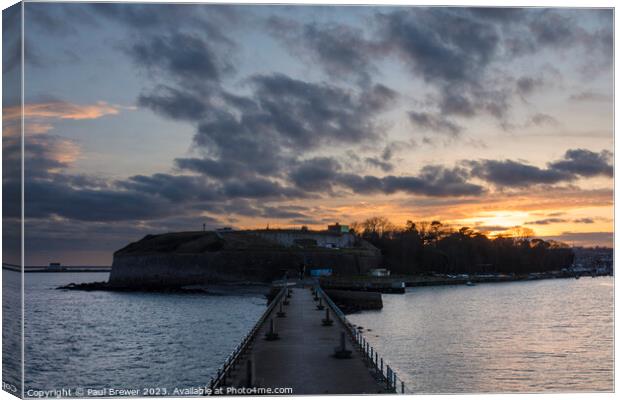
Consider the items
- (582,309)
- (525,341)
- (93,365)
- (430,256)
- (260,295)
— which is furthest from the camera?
(430,256)

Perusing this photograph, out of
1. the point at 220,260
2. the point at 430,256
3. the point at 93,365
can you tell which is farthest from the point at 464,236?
the point at 93,365

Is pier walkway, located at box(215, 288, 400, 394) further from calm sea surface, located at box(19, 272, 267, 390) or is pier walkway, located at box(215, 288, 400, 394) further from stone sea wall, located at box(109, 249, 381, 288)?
stone sea wall, located at box(109, 249, 381, 288)

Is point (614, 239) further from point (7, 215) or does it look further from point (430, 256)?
point (430, 256)

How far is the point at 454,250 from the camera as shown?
15200 cm

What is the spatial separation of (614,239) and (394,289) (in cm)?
7243

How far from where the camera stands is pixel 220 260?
115 meters

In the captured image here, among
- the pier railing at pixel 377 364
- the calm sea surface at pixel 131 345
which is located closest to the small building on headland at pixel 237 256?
the calm sea surface at pixel 131 345

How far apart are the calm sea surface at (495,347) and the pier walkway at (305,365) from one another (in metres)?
3.18

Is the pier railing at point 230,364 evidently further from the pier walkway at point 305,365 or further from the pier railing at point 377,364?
the pier railing at point 377,364

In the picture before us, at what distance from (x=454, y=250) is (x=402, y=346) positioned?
11880 cm

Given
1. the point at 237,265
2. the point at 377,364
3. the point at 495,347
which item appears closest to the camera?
the point at 377,364

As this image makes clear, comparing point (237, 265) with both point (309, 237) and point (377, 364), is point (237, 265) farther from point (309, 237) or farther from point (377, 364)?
point (377, 364)

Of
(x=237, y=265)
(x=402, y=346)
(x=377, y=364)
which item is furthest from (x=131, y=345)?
(x=237, y=265)

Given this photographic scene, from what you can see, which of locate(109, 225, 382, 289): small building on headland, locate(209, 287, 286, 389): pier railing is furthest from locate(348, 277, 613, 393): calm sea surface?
locate(109, 225, 382, 289): small building on headland
